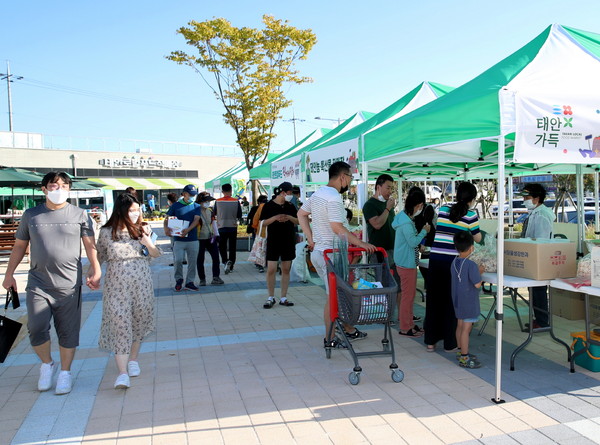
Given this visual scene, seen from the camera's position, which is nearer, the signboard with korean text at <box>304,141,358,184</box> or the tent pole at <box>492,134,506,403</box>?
the tent pole at <box>492,134,506,403</box>

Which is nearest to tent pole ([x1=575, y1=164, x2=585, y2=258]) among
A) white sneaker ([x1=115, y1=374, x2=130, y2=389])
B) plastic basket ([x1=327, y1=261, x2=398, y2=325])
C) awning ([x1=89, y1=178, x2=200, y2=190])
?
plastic basket ([x1=327, y1=261, x2=398, y2=325])

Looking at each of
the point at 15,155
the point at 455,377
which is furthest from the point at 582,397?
the point at 15,155

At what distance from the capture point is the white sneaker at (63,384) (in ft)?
13.0

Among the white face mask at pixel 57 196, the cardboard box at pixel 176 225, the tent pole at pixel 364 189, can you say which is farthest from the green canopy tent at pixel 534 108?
the cardboard box at pixel 176 225

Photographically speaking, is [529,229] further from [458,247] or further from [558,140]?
[558,140]

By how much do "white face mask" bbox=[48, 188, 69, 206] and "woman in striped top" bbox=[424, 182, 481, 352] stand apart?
336cm

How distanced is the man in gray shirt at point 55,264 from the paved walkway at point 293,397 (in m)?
0.51

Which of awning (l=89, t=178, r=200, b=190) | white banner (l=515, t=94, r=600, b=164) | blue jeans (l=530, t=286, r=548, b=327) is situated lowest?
blue jeans (l=530, t=286, r=548, b=327)

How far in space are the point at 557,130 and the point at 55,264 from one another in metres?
4.02

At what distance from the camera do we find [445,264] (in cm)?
466

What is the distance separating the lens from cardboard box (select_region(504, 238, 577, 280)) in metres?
4.10

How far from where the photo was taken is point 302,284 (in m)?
8.87

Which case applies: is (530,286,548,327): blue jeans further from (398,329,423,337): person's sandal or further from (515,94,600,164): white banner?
(515,94,600,164): white banner

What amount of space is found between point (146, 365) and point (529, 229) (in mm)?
4589
